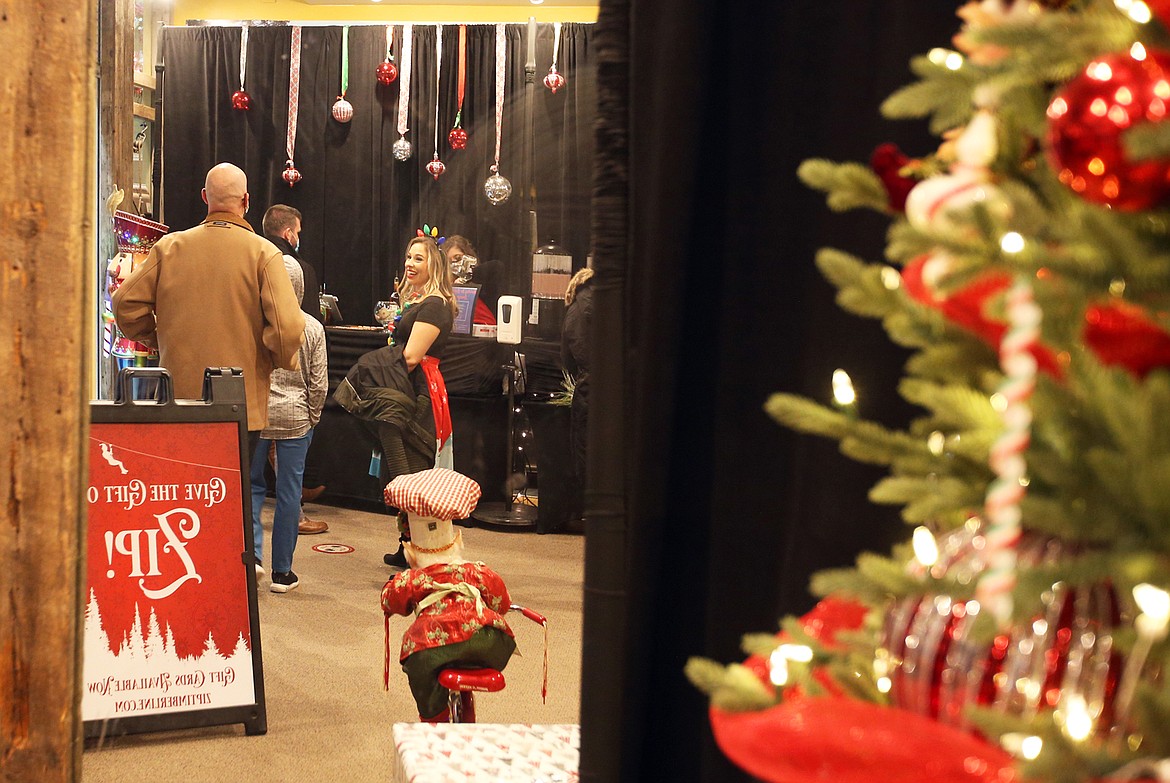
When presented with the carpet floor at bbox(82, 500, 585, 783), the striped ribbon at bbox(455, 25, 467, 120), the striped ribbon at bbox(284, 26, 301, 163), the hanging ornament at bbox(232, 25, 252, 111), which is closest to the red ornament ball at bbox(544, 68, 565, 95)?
the striped ribbon at bbox(455, 25, 467, 120)

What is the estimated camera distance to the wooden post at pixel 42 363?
1.79m

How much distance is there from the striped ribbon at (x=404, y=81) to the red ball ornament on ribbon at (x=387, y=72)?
0.22 ft

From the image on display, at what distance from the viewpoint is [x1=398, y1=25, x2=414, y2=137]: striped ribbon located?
809 centimetres

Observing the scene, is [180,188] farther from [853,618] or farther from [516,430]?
[853,618]

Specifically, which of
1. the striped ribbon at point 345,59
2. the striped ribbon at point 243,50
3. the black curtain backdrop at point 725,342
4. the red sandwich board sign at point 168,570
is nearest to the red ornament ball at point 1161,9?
the black curtain backdrop at point 725,342

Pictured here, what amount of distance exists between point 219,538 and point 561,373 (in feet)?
11.4

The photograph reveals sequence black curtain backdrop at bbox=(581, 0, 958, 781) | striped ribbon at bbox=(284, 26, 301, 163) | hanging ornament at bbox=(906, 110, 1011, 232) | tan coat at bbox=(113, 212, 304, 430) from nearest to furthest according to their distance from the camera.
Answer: hanging ornament at bbox=(906, 110, 1011, 232) < black curtain backdrop at bbox=(581, 0, 958, 781) < tan coat at bbox=(113, 212, 304, 430) < striped ribbon at bbox=(284, 26, 301, 163)

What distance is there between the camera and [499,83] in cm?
805

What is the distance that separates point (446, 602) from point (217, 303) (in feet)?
6.12

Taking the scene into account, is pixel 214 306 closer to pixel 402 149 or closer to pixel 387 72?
pixel 402 149

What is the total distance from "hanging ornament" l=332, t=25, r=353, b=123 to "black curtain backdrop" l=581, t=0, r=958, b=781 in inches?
279

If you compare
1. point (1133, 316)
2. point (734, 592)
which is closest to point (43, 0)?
point (734, 592)

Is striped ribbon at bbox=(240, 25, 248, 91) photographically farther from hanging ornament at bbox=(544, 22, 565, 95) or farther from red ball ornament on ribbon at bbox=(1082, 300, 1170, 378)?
red ball ornament on ribbon at bbox=(1082, 300, 1170, 378)

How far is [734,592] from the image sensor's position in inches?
60.7
